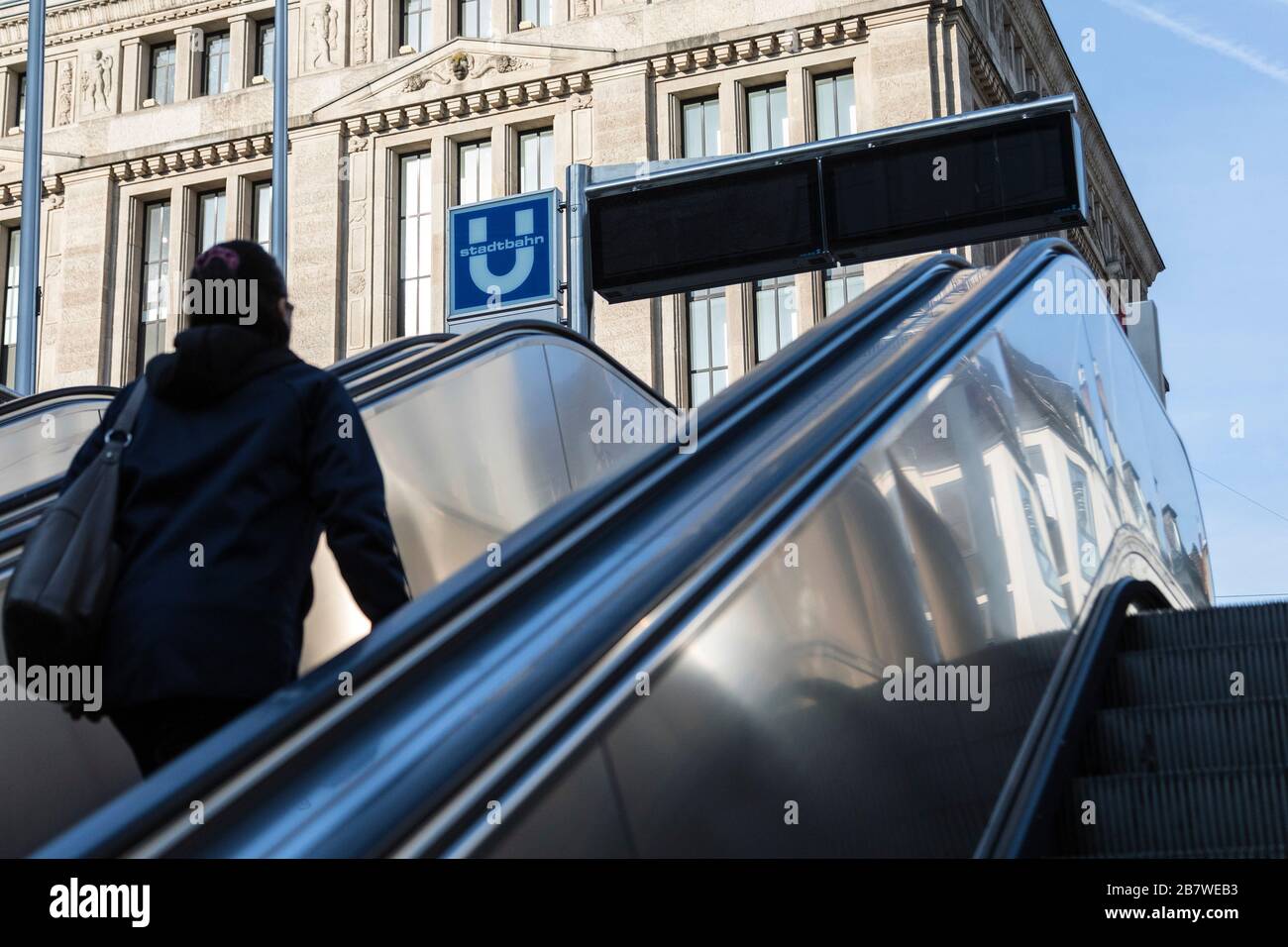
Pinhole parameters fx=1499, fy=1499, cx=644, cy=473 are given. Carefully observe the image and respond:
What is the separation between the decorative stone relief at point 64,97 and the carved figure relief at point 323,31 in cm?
548

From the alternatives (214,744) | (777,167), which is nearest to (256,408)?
(214,744)

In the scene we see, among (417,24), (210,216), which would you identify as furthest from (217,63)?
(417,24)

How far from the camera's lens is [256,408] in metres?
2.53

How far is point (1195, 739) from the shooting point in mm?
3754

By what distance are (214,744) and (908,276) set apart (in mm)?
3593

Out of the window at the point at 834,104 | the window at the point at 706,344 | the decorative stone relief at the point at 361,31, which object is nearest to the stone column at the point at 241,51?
the decorative stone relief at the point at 361,31

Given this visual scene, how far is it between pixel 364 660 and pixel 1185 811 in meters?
2.13

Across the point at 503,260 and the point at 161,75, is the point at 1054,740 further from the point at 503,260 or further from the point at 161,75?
the point at 161,75

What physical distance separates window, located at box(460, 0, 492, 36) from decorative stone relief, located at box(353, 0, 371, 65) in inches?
72.9

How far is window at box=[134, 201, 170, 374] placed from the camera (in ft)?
96.7

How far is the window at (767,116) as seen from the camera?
26047 millimetres

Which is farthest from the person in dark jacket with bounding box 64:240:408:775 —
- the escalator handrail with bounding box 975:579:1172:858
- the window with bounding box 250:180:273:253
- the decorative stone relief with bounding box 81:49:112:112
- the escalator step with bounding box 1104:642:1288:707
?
the decorative stone relief with bounding box 81:49:112:112
